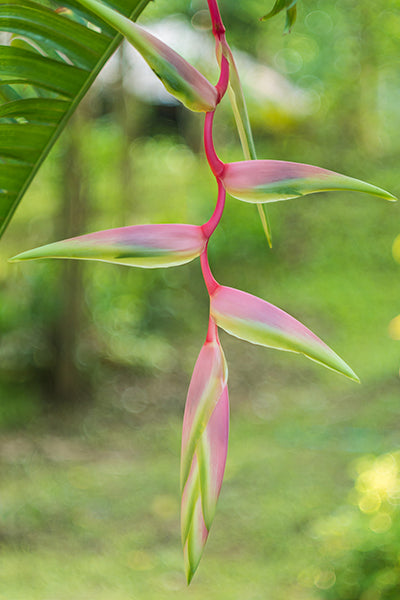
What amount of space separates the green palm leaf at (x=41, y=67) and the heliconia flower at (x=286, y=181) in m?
0.21

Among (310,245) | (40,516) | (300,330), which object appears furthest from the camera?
(310,245)

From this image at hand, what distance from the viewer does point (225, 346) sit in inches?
170

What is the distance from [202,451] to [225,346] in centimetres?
414

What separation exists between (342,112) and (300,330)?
6.35 meters

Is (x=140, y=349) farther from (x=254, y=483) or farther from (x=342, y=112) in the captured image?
(x=342, y=112)

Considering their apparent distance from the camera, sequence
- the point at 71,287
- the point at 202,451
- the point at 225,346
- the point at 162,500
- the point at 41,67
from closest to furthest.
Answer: the point at 202,451 → the point at 41,67 → the point at 162,500 → the point at 71,287 → the point at 225,346

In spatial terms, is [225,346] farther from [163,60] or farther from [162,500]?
[163,60]

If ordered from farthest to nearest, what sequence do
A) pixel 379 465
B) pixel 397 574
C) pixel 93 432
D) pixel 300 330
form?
1. pixel 93 432
2. pixel 379 465
3. pixel 397 574
4. pixel 300 330

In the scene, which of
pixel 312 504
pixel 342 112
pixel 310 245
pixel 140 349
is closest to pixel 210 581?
pixel 312 504

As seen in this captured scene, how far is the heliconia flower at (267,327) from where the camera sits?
19 centimetres

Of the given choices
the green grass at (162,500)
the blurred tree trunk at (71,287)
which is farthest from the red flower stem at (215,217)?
the blurred tree trunk at (71,287)

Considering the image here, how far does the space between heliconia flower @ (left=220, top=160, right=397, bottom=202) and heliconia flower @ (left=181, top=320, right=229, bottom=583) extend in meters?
0.05

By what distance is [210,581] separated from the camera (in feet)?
6.27

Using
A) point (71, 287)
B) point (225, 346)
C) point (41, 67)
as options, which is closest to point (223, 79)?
point (41, 67)
